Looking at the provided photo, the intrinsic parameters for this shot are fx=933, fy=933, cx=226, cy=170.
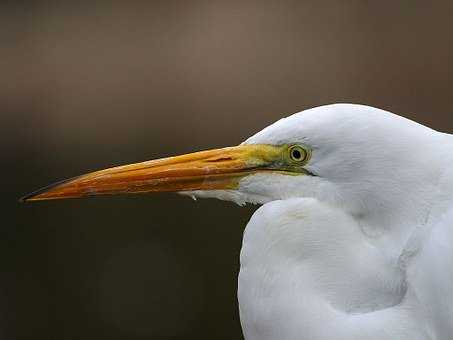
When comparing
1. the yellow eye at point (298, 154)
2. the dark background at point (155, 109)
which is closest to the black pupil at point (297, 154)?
the yellow eye at point (298, 154)

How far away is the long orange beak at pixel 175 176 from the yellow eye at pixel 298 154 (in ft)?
0.15

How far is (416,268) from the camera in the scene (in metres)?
1.18

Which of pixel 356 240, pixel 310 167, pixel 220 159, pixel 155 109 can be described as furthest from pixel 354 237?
pixel 155 109

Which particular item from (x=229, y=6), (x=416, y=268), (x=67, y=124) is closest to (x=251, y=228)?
(x=416, y=268)

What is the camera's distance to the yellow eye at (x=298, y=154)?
50.1 inches

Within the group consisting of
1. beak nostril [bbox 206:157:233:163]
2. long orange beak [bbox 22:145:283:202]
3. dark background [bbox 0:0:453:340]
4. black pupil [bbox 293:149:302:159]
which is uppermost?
black pupil [bbox 293:149:302:159]

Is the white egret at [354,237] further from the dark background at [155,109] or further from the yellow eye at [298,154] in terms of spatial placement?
the dark background at [155,109]

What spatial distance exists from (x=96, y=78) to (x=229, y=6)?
603 millimetres

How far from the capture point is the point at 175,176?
135 centimetres

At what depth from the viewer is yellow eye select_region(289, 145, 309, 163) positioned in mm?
1273

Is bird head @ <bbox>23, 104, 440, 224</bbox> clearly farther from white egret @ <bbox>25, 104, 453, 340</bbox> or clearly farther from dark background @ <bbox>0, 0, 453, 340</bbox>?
dark background @ <bbox>0, 0, 453, 340</bbox>

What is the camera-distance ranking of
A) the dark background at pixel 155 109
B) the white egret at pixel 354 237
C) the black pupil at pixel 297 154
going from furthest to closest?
the dark background at pixel 155 109 < the black pupil at pixel 297 154 < the white egret at pixel 354 237

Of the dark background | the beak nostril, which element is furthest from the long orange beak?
the dark background

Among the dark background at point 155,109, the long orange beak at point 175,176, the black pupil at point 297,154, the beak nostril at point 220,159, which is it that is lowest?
the dark background at point 155,109
